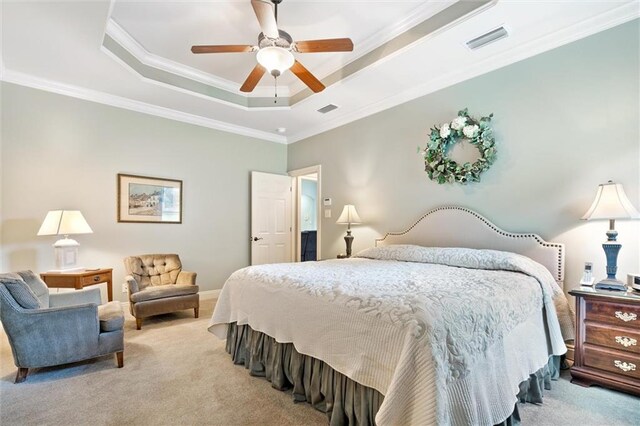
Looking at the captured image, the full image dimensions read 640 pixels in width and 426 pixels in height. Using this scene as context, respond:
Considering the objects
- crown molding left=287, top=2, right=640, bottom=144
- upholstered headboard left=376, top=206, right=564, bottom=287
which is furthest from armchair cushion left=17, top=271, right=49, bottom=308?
crown molding left=287, top=2, right=640, bottom=144

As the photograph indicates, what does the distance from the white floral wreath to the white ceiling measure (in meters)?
0.54

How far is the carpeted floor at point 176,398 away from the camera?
1848mm

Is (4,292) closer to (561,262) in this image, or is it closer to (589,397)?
(589,397)

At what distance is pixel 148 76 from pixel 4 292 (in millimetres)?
2660

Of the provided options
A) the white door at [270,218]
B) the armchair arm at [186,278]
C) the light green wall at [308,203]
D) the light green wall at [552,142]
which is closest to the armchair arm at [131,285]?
the armchair arm at [186,278]

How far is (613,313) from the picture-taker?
7.09ft

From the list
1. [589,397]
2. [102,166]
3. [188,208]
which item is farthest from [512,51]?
[102,166]

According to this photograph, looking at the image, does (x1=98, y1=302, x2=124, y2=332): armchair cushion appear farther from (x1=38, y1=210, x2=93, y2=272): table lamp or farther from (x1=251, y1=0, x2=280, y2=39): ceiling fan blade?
(x1=251, y1=0, x2=280, y2=39): ceiling fan blade

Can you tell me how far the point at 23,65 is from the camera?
10.9ft

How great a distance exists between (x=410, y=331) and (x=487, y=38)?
2843 mm

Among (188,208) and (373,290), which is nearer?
(373,290)

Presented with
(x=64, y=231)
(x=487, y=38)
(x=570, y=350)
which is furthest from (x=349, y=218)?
Answer: (x=64, y=231)

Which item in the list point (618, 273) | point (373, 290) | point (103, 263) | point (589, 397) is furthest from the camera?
point (103, 263)

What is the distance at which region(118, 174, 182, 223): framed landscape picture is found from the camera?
422cm
